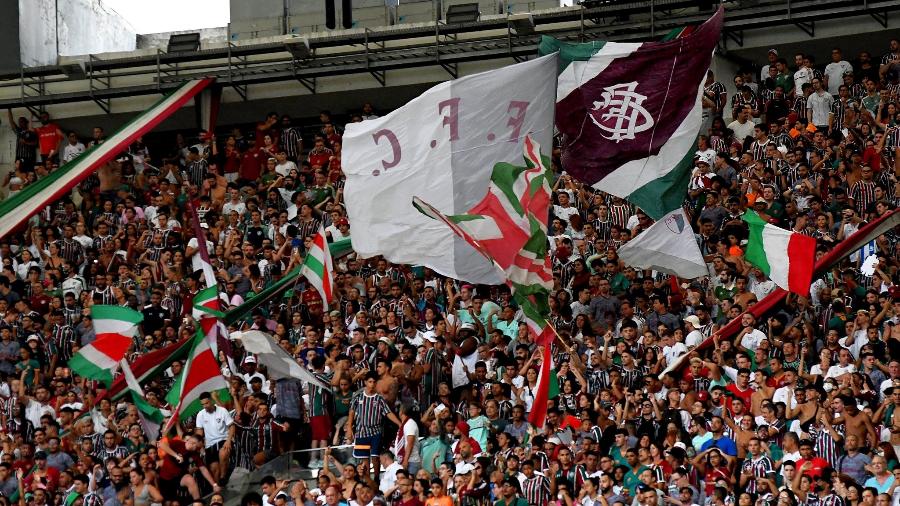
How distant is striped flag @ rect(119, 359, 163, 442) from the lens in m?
20.7

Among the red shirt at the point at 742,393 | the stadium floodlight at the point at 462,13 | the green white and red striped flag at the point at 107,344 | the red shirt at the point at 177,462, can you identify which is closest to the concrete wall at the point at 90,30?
the stadium floodlight at the point at 462,13

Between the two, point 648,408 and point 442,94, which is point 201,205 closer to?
point 442,94

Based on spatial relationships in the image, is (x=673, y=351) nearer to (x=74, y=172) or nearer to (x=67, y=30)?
(x=74, y=172)

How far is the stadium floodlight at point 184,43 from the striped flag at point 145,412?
10.8 meters

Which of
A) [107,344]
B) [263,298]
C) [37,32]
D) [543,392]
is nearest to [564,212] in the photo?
[263,298]

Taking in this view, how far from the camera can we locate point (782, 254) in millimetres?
19688

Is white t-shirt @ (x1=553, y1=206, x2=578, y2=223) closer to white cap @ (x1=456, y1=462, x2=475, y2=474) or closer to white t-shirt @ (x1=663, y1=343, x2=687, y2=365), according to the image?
white t-shirt @ (x1=663, y1=343, x2=687, y2=365)

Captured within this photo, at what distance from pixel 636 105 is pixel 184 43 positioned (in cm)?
1268

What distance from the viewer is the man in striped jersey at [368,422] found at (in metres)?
19.8

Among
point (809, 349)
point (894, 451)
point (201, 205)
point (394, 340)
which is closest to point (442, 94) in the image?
point (394, 340)

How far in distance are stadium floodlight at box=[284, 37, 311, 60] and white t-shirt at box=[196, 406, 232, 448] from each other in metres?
9.81

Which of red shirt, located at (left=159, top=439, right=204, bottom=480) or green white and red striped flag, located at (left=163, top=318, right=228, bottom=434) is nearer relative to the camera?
green white and red striped flag, located at (left=163, top=318, right=228, bottom=434)

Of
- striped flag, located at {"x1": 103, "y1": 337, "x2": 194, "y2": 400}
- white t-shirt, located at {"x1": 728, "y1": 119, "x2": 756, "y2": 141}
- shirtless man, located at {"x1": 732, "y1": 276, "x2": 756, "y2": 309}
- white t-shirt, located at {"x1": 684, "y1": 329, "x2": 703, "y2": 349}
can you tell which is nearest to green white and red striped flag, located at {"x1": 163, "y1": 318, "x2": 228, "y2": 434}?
striped flag, located at {"x1": 103, "y1": 337, "x2": 194, "y2": 400}

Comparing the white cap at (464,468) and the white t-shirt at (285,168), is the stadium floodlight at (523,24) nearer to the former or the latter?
the white t-shirt at (285,168)
